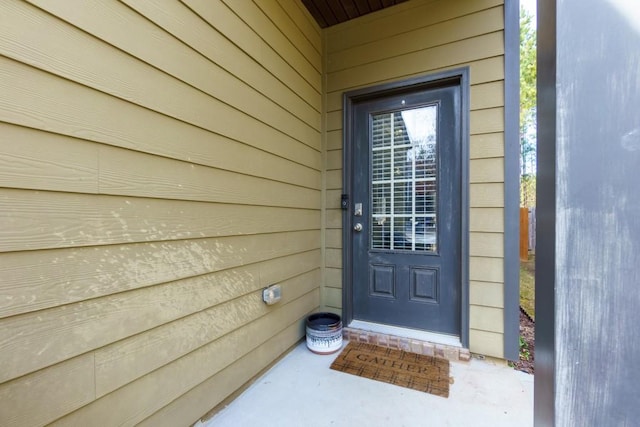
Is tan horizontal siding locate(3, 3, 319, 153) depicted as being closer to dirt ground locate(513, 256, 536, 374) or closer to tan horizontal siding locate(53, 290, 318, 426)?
tan horizontal siding locate(53, 290, 318, 426)

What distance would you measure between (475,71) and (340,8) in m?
1.18

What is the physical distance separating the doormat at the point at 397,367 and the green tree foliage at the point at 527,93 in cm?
350

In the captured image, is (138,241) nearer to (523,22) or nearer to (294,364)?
(294,364)

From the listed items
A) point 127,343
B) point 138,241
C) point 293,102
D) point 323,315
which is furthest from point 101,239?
point 323,315

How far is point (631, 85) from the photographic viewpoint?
48 cm

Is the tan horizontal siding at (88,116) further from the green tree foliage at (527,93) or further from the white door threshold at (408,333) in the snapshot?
the green tree foliage at (527,93)

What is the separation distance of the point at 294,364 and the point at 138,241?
1.35m

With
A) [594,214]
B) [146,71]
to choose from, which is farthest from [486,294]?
[146,71]

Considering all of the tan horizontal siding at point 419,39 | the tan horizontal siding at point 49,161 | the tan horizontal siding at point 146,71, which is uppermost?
the tan horizontal siding at point 419,39

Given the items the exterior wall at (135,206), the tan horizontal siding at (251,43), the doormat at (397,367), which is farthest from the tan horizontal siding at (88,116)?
the doormat at (397,367)

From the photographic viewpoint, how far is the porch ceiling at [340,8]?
2.24 meters

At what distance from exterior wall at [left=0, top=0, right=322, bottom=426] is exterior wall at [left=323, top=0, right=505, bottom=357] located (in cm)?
93

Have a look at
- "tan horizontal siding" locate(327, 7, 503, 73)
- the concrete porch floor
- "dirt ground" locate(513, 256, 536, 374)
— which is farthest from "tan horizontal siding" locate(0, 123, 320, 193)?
"dirt ground" locate(513, 256, 536, 374)

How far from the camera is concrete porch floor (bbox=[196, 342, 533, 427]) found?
1.41 m
